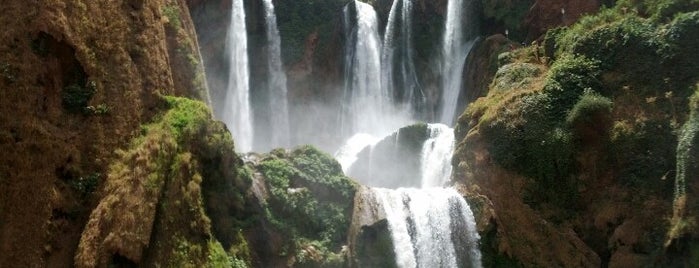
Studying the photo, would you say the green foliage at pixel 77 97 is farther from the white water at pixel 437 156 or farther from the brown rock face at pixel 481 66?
the brown rock face at pixel 481 66

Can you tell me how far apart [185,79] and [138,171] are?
5.52 m

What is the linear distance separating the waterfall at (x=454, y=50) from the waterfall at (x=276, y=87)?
8.66 meters

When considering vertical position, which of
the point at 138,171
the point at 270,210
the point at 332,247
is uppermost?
the point at 138,171

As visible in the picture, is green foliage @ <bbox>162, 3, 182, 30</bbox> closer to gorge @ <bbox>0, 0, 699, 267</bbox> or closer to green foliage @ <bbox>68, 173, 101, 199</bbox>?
gorge @ <bbox>0, 0, 699, 267</bbox>

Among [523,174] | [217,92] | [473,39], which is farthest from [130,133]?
[473,39]

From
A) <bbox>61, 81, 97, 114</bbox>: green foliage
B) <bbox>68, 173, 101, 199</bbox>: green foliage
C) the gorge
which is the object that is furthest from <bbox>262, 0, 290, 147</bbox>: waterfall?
<bbox>68, 173, 101, 199</bbox>: green foliage

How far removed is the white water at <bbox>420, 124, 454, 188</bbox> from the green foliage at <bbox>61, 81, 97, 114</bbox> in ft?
45.3

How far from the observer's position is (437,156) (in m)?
25.2

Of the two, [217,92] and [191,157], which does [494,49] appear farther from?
[191,157]

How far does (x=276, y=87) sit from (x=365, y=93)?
16.7 feet

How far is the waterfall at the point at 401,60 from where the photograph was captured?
34625mm

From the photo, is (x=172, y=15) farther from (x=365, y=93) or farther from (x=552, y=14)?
(x=552, y=14)

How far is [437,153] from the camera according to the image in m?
25.3

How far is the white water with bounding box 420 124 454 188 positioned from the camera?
24422mm
